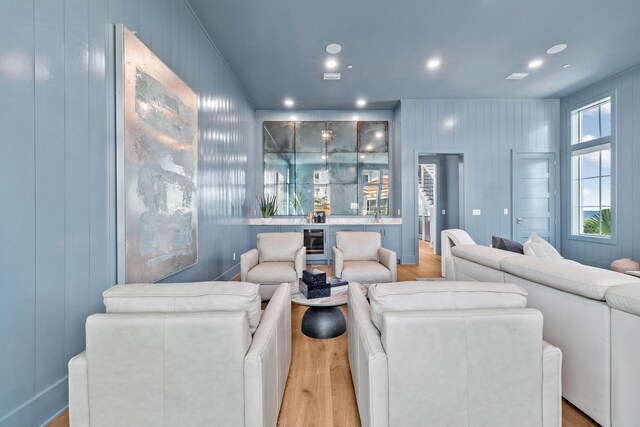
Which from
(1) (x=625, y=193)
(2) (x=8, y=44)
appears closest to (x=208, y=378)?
(2) (x=8, y=44)

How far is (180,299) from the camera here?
1.12 metres

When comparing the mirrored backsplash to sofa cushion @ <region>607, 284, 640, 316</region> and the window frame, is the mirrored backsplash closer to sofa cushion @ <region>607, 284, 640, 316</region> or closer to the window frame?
the window frame

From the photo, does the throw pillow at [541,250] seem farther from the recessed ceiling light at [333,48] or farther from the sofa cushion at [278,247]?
the recessed ceiling light at [333,48]

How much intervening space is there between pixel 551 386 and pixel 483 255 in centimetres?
124

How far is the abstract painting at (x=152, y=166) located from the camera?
1.81 m

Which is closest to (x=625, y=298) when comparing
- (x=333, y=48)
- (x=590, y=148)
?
(x=333, y=48)

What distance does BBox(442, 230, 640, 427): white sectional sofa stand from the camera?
128 cm

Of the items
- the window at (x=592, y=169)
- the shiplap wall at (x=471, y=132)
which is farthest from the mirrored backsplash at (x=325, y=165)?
the window at (x=592, y=169)

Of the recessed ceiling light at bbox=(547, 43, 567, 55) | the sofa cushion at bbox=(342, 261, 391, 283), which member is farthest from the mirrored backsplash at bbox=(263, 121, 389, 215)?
the recessed ceiling light at bbox=(547, 43, 567, 55)

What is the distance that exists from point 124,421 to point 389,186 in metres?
5.43

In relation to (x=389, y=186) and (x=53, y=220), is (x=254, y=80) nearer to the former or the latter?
(x=389, y=186)

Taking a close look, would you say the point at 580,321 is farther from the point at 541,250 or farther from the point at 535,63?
the point at 535,63

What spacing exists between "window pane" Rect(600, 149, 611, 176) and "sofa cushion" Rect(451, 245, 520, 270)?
4.03 meters

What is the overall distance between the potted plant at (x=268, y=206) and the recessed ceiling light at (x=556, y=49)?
4839 millimetres
